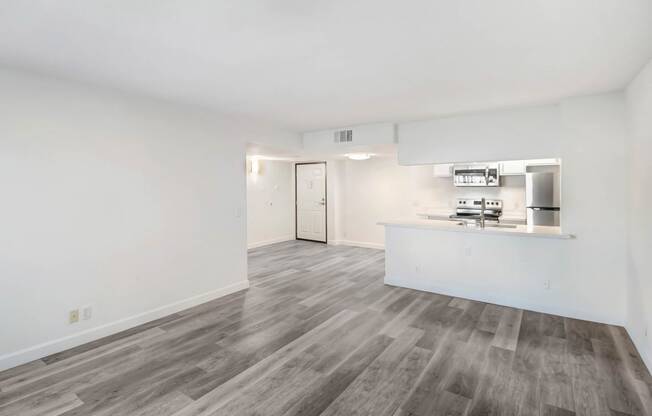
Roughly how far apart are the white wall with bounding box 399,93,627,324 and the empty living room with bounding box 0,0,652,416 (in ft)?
0.07

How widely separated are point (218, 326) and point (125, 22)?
279cm

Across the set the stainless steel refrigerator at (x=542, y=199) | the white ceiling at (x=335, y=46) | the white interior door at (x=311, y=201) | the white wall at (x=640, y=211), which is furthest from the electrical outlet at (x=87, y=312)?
the stainless steel refrigerator at (x=542, y=199)

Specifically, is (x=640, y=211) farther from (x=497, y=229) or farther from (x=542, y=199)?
(x=542, y=199)

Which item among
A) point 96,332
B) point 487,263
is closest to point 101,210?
point 96,332

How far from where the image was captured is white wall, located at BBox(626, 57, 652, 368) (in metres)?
2.60

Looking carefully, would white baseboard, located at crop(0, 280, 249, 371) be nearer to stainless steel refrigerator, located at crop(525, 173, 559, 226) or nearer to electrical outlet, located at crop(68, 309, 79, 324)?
electrical outlet, located at crop(68, 309, 79, 324)

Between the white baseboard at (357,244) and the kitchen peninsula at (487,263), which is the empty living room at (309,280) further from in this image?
the white baseboard at (357,244)

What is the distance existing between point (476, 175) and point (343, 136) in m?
2.58

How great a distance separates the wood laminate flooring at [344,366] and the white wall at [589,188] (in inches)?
15.0

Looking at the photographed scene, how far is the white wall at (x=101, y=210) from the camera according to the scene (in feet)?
8.97

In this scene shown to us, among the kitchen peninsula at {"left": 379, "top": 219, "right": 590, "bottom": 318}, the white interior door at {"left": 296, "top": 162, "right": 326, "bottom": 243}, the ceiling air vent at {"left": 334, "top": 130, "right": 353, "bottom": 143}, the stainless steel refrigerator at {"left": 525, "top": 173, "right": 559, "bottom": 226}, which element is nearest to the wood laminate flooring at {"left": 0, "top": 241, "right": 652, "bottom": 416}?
the kitchen peninsula at {"left": 379, "top": 219, "right": 590, "bottom": 318}

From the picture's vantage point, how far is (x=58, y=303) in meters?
2.96

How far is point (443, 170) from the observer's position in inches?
250

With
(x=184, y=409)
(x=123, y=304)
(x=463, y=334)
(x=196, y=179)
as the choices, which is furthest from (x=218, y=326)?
(x=463, y=334)
